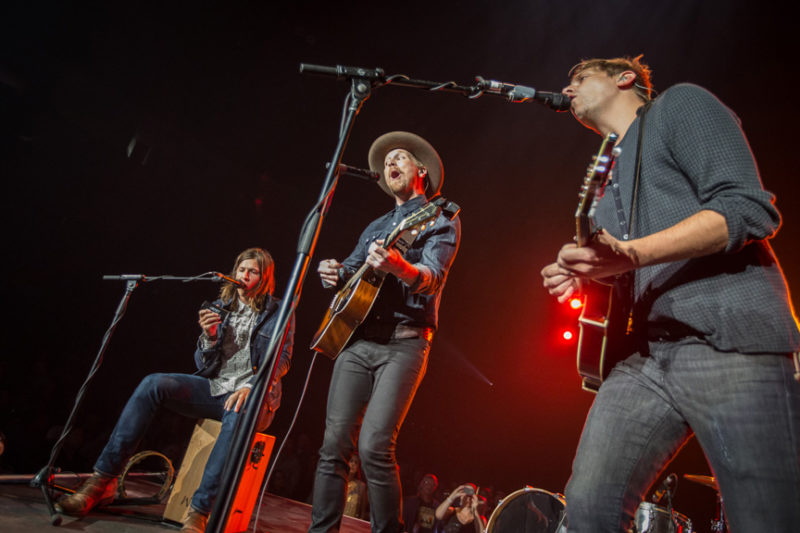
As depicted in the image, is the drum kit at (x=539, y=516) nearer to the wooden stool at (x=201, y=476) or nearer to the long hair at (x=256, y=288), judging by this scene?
the wooden stool at (x=201, y=476)

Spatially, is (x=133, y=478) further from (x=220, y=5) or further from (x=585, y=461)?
(x=220, y=5)

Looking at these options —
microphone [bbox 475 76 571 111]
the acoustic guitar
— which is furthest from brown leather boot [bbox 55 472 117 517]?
microphone [bbox 475 76 571 111]

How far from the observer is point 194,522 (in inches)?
113

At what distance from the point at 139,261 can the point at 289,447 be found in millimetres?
5179

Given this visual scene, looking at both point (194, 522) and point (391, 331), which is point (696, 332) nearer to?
point (391, 331)

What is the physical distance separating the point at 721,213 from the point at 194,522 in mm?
3304

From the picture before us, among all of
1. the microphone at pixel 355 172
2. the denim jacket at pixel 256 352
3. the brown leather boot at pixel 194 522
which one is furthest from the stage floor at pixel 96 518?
the microphone at pixel 355 172

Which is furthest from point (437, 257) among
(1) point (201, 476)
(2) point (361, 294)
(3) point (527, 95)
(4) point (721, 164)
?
(1) point (201, 476)

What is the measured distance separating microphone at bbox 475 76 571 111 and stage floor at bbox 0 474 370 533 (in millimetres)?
3315

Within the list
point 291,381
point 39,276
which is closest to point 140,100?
point 39,276

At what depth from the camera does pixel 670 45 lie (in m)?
5.59

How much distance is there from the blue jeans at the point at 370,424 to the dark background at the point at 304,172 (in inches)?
188

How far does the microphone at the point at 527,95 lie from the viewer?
216 cm

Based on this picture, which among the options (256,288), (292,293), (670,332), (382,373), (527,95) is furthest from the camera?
(256,288)
